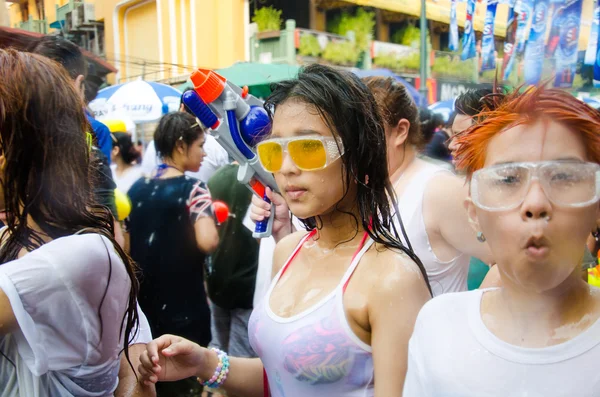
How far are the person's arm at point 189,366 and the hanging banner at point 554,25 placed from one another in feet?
3.75

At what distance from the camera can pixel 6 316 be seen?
41.9 inches

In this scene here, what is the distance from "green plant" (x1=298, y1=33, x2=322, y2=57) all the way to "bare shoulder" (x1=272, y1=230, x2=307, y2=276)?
42.3 ft

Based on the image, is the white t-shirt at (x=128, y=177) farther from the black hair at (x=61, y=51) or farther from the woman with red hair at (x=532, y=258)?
the woman with red hair at (x=532, y=258)

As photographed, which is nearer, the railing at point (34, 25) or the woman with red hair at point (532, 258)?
the woman with red hair at point (532, 258)

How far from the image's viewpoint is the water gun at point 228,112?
1.81m

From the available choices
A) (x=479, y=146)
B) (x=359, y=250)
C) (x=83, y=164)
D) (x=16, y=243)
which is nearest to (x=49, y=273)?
(x=16, y=243)

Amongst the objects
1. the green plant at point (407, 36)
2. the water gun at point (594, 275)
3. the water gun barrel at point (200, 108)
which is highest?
the green plant at point (407, 36)

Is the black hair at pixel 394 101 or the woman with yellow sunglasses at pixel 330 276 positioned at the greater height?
the black hair at pixel 394 101

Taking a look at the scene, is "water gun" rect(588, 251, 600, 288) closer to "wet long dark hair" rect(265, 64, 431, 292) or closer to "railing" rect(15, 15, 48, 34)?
"wet long dark hair" rect(265, 64, 431, 292)

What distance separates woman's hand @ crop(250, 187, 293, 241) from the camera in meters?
2.08

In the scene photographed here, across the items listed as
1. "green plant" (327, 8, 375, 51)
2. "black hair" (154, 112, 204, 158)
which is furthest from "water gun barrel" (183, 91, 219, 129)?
"green plant" (327, 8, 375, 51)

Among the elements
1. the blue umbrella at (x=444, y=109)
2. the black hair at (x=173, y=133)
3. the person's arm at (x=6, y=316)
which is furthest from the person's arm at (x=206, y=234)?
the blue umbrella at (x=444, y=109)

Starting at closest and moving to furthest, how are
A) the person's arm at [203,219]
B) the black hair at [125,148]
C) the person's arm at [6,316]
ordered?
1. the person's arm at [6,316]
2. the person's arm at [203,219]
3. the black hair at [125,148]

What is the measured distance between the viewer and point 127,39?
247 inches
